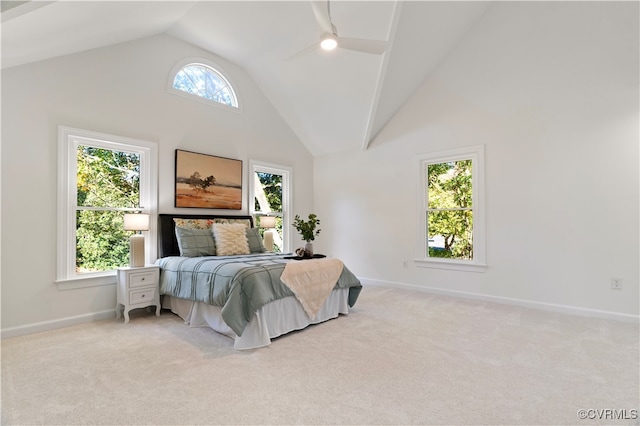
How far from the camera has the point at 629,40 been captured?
3.60 m

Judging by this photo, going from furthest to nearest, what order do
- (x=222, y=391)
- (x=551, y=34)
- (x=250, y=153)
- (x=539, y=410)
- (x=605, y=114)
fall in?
(x=250, y=153)
(x=551, y=34)
(x=605, y=114)
(x=222, y=391)
(x=539, y=410)

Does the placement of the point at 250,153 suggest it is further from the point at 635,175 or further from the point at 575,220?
the point at 635,175

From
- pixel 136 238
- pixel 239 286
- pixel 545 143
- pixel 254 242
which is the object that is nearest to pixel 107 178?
pixel 136 238

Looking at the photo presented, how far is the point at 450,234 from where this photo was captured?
497 centimetres

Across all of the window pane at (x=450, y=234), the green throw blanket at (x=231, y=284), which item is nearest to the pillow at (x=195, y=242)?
the green throw blanket at (x=231, y=284)

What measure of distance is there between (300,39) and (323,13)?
7.63ft

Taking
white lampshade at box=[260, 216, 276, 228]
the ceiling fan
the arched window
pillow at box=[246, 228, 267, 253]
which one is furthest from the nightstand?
the ceiling fan

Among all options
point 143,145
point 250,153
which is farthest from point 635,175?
point 143,145

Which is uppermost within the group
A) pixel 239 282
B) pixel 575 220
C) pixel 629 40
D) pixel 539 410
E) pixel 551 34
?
pixel 551 34

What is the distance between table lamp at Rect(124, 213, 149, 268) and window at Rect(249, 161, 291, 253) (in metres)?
1.91

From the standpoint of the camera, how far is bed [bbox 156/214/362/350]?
288cm

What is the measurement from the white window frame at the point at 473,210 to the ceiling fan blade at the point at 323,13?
3007 millimetres

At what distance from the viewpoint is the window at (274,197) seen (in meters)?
5.55

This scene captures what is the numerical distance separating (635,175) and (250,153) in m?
4.92
